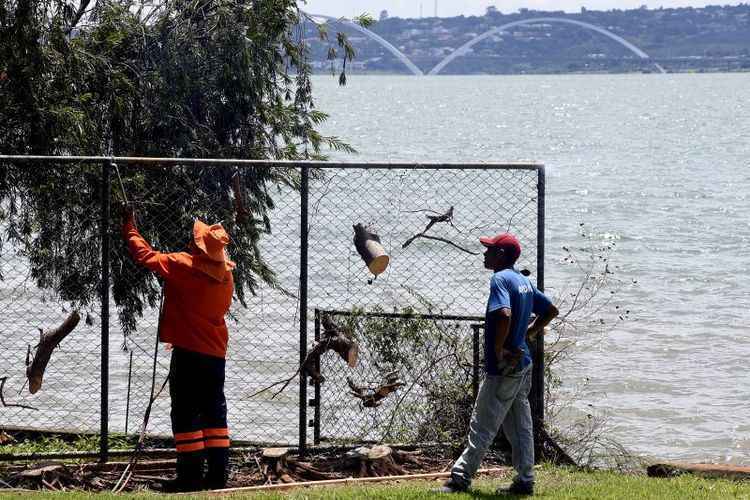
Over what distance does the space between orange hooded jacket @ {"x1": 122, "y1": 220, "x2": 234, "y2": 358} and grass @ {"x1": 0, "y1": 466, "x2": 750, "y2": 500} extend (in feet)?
3.45

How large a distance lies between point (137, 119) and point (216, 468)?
5.27 m

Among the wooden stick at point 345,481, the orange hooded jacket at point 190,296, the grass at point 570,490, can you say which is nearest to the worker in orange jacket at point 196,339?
the orange hooded jacket at point 190,296

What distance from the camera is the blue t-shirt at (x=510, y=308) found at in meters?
7.86

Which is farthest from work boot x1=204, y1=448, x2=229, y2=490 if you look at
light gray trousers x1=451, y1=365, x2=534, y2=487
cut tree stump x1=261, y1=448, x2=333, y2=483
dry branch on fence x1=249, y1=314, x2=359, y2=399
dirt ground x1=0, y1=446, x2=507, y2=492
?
light gray trousers x1=451, y1=365, x2=534, y2=487

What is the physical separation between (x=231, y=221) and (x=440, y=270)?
12.0m

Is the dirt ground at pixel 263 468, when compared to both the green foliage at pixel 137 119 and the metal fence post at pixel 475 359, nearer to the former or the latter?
the metal fence post at pixel 475 359

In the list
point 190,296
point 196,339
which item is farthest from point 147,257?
point 196,339

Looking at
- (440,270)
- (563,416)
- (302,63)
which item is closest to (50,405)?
(302,63)

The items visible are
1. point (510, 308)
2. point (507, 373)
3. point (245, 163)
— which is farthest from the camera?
point (245, 163)

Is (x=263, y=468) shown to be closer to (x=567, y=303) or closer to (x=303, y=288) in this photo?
(x=303, y=288)

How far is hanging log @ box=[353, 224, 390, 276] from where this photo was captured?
969 centimetres

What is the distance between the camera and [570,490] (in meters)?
8.34

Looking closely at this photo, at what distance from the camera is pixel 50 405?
48.4 feet

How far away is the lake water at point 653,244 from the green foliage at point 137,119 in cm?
537
